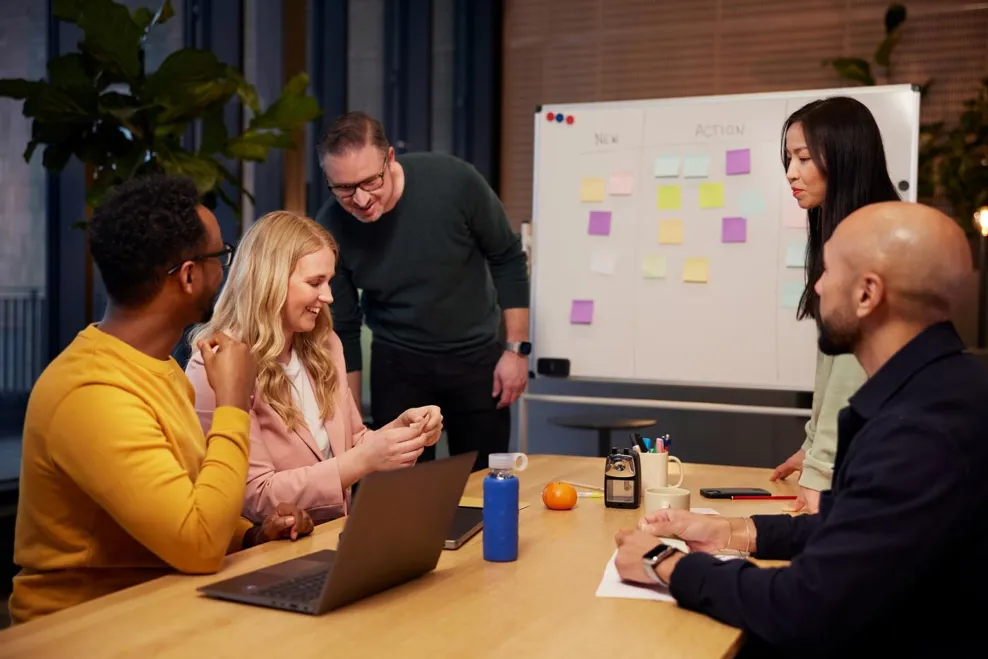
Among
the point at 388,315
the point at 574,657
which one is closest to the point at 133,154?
the point at 388,315

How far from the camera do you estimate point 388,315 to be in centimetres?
324

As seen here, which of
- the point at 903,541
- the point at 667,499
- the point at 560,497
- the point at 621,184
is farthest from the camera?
the point at 621,184

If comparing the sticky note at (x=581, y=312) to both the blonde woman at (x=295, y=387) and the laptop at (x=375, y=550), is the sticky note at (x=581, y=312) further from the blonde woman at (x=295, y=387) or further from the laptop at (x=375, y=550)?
the laptop at (x=375, y=550)

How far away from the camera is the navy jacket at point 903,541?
1182 mm

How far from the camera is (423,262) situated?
3.16m

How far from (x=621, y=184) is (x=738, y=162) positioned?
0.43 m

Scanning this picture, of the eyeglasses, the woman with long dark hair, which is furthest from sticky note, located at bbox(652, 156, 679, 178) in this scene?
the woman with long dark hair

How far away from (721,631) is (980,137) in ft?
13.7

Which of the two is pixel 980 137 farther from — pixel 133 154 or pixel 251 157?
pixel 133 154

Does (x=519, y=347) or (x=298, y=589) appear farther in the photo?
(x=519, y=347)

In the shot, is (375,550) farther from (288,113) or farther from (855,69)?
(855,69)

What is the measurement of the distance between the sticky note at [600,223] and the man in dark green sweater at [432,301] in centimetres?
63

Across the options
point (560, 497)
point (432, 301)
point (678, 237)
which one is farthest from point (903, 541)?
point (678, 237)

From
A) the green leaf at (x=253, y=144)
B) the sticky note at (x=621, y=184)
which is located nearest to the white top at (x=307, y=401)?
the green leaf at (x=253, y=144)
